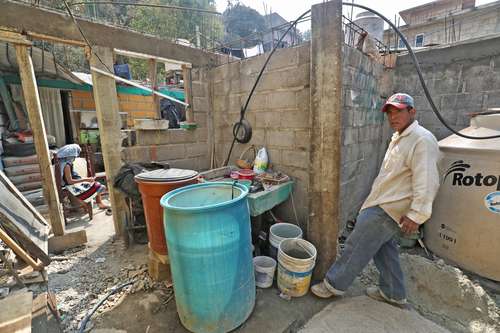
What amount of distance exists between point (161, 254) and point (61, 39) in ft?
9.71

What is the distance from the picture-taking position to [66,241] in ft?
11.4

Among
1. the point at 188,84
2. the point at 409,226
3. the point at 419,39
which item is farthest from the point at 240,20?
the point at 409,226

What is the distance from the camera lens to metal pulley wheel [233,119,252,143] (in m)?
3.63

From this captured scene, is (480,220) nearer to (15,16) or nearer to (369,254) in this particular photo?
(369,254)

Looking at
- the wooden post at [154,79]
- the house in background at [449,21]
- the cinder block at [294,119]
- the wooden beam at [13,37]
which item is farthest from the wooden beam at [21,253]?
the house in background at [449,21]

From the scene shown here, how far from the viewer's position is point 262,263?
2.79 m

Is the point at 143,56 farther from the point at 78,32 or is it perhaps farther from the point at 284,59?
the point at 284,59

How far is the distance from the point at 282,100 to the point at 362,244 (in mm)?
2016

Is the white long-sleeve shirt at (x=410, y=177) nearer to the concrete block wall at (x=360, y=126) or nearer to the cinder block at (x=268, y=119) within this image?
the concrete block wall at (x=360, y=126)

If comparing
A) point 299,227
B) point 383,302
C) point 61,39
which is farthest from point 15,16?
point 383,302

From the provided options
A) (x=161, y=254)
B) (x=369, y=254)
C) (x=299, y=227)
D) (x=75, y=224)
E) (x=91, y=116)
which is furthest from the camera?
(x=91, y=116)

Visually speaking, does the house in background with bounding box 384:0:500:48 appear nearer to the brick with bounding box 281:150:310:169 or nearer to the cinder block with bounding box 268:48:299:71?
the cinder block with bounding box 268:48:299:71

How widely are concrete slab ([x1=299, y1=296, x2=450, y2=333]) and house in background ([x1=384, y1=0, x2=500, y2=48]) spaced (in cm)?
1107

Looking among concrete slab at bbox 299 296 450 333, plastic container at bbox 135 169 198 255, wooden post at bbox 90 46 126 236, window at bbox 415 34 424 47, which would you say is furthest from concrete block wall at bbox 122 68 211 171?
window at bbox 415 34 424 47
